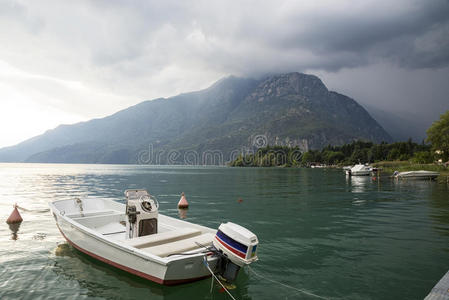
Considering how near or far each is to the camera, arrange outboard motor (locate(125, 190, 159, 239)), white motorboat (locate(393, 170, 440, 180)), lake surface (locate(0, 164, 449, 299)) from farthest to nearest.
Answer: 1. white motorboat (locate(393, 170, 440, 180))
2. outboard motor (locate(125, 190, 159, 239))
3. lake surface (locate(0, 164, 449, 299))

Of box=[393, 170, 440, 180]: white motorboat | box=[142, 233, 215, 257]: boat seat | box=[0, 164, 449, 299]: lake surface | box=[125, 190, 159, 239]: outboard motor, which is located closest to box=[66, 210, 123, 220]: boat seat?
box=[0, 164, 449, 299]: lake surface

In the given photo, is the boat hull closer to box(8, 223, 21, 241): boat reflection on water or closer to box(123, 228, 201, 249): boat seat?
box(123, 228, 201, 249): boat seat

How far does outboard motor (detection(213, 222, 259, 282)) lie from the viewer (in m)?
7.31

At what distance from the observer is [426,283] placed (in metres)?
8.48

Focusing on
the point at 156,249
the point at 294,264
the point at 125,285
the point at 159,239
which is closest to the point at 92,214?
the point at 125,285

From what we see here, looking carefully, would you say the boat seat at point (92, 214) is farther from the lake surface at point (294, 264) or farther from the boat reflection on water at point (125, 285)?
the boat reflection on water at point (125, 285)

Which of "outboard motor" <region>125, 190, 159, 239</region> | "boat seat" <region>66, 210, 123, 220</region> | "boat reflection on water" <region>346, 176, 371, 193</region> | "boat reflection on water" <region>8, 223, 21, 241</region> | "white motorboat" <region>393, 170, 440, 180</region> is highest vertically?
"outboard motor" <region>125, 190, 159, 239</region>

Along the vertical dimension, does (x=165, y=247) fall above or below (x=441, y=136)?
below

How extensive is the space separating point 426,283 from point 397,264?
1650 millimetres

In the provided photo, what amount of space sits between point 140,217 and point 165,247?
2324 mm

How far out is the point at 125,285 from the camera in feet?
28.3

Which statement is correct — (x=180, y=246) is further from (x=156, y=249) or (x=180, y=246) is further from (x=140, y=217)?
(x=140, y=217)

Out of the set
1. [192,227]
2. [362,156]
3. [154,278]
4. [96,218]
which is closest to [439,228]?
[192,227]

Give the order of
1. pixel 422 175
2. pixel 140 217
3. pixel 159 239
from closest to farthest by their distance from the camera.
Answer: pixel 159 239 < pixel 140 217 < pixel 422 175
